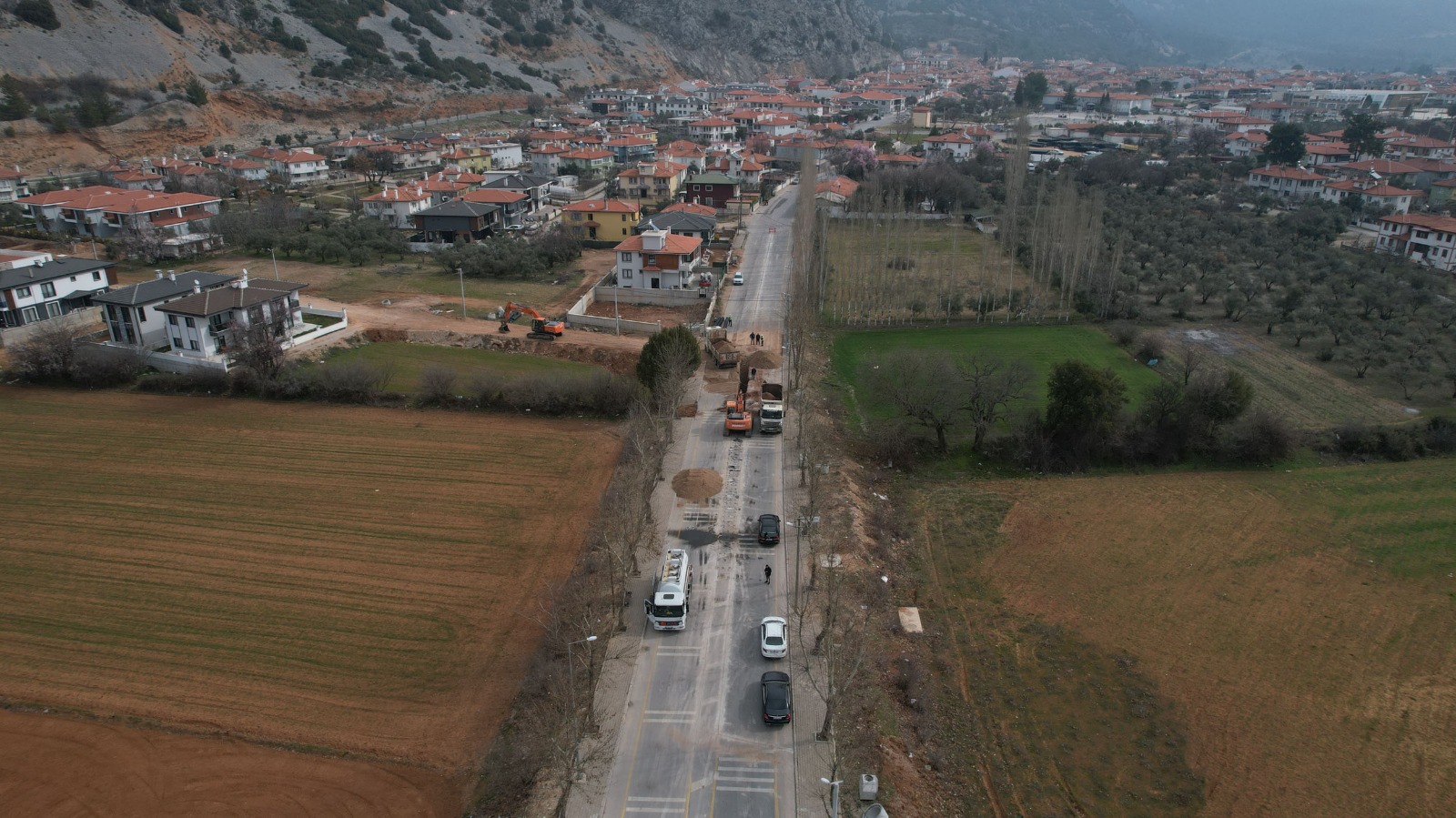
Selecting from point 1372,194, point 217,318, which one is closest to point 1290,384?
point 1372,194

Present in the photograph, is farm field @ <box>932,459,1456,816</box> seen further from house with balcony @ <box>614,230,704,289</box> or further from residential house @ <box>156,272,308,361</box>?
residential house @ <box>156,272,308,361</box>

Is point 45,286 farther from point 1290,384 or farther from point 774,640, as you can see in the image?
point 1290,384

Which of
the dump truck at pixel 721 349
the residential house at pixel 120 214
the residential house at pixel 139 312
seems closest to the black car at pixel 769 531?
the dump truck at pixel 721 349

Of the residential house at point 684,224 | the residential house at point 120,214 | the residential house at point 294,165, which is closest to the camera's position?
the residential house at point 684,224

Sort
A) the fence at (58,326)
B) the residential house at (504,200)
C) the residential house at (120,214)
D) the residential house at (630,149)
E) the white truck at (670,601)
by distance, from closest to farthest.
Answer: the white truck at (670,601) < the fence at (58,326) < the residential house at (120,214) < the residential house at (504,200) < the residential house at (630,149)

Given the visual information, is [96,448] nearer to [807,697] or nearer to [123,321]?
[123,321]

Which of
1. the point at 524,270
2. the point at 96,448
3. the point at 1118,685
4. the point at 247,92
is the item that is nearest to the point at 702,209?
the point at 524,270

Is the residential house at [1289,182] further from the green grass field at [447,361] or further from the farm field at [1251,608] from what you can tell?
the green grass field at [447,361]
